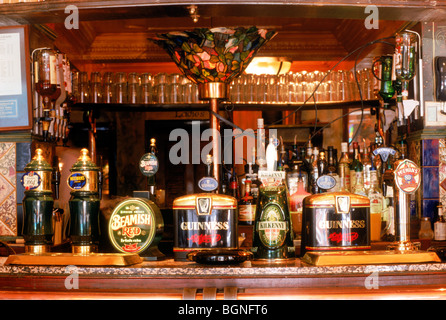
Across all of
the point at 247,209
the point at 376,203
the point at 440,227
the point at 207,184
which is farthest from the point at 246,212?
the point at 207,184

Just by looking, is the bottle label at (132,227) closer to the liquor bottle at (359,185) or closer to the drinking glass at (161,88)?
the liquor bottle at (359,185)

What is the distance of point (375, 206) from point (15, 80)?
2056 mm

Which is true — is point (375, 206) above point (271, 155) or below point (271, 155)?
below

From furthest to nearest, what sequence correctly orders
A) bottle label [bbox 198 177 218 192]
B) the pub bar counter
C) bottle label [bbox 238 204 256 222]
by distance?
bottle label [bbox 238 204 256 222], bottle label [bbox 198 177 218 192], the pub bar counter

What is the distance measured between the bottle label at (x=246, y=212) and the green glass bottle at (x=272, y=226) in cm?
128

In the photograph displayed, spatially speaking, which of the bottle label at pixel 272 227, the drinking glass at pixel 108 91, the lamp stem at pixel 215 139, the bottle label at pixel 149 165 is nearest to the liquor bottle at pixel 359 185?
the lamp stem at pixel 215 139

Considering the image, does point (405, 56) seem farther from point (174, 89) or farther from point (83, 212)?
point (174, 89)

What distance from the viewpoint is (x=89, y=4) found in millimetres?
2096

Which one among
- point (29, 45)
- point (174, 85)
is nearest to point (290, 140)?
point (174, 85)

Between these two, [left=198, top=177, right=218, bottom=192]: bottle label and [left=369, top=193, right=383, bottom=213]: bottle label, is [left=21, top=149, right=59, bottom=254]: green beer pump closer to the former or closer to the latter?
[left=198, top=177, right=218, bottom=192]: bottle label

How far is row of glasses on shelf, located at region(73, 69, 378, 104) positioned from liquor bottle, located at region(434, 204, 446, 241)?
A: 155 cm

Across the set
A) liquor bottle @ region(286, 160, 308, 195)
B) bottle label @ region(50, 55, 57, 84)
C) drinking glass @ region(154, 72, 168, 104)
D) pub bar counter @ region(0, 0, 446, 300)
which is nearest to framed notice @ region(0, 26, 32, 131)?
pub bar counter @ region(0, 0, 446, 300)

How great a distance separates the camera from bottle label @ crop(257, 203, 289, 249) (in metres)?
1.82

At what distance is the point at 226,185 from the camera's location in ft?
12.8
